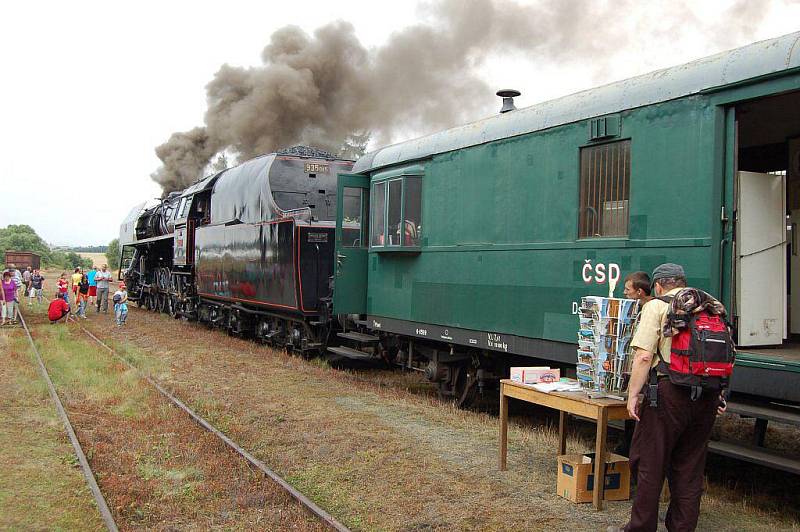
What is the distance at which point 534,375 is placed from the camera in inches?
224

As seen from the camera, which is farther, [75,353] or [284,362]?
[75,353]

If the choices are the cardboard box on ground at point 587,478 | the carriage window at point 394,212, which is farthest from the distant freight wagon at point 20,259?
the cardboard box on ground at point 587,478

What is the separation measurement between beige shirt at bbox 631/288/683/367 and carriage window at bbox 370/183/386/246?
5398mm

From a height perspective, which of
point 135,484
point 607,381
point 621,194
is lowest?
point 135,484

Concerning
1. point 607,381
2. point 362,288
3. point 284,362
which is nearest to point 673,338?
point 607,381

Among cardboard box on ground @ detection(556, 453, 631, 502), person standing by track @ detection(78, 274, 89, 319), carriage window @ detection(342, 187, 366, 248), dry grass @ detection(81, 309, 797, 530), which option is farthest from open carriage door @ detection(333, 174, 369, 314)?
person standing by track @ detection(78, 274, 89, 319)

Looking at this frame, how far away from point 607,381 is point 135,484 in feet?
12.4

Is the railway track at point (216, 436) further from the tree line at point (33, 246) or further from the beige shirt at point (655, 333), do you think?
the tree line at point (33, 246)

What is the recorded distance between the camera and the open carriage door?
1014 cm

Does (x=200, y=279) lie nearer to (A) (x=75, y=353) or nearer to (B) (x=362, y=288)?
(A) (x=75, y=353)

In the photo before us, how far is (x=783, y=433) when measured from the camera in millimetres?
7551

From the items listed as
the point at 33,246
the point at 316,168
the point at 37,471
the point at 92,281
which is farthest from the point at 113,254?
the point at 37,471

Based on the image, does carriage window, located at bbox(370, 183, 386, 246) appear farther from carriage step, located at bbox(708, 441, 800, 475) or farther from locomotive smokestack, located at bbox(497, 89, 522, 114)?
carriage step, located at bbox(708, 441, 800, 475)

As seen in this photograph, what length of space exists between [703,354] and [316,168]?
1029 cm
